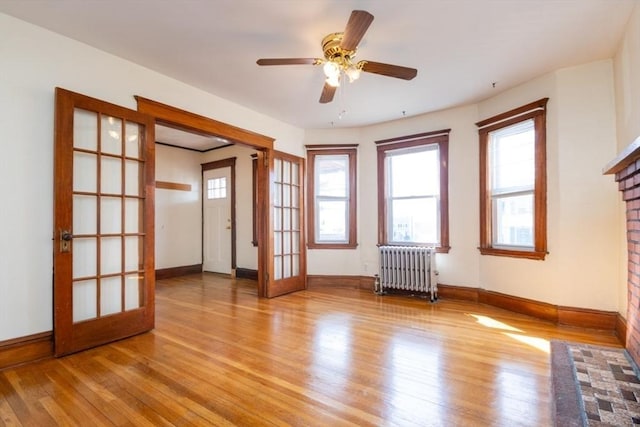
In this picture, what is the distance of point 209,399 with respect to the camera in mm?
1918

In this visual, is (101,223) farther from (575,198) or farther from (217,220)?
(575,198)

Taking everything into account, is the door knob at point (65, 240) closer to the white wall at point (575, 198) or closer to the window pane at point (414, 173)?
the window pane at point (414, 173)

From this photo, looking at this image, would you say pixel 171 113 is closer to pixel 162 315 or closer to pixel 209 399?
pixel 162 315

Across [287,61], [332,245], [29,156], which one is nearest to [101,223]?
[29,156]

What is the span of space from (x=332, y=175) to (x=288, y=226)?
1.20m

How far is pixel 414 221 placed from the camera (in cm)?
476

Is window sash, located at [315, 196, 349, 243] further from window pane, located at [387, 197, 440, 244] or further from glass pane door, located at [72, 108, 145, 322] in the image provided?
glass pane door, located at [72, 108, 145, 322]

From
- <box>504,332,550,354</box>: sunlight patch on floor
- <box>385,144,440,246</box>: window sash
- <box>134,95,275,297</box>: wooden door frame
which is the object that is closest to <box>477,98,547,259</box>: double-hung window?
<box>385,144,440,246</box>: window sash

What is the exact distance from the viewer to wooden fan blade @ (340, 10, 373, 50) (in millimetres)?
1842

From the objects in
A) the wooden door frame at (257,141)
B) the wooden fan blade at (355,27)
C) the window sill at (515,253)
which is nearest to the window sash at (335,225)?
the wooden door frame at (257,141)

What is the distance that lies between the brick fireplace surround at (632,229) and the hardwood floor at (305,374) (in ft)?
1.93

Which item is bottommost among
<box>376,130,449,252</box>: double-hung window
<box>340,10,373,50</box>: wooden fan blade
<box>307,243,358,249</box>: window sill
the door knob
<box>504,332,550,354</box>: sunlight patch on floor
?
<box>504,332,550,354</box>: sunlight patch on floor

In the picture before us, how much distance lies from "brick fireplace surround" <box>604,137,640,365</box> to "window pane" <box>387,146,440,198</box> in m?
2.38

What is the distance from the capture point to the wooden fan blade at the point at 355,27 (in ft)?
6.04
